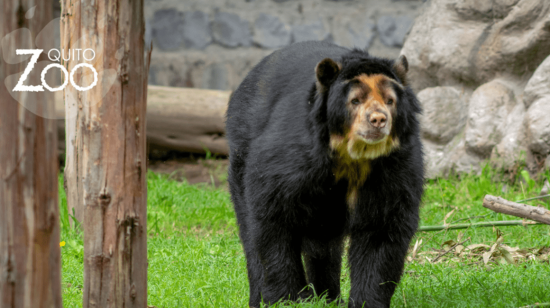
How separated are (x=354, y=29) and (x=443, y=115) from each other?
198 centimetres

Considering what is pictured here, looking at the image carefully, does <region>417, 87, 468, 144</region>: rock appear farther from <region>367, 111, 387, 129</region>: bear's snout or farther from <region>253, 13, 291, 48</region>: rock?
<region>367, 111, 387, 129</region>: bear's snout

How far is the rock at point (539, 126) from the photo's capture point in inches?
235

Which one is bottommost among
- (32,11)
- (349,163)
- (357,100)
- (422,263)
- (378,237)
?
(422,263)

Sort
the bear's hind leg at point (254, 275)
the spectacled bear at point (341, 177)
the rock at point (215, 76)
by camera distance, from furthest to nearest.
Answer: the rock at point (215, 76)
the bear's hind leg at point (254, 275)
the spectacled bear at point (341, 177)

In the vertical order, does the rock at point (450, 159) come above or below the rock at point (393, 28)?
below

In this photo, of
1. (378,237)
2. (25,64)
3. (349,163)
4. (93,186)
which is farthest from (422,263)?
(25,64)

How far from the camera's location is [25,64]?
2.13m

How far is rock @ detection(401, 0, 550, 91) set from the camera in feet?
21.3

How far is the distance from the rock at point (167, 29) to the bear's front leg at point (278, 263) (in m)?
5.50

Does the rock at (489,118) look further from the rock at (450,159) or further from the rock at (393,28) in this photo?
the rock at (393,28)

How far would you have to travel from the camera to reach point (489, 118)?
664cm

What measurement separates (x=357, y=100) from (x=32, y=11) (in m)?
1.78

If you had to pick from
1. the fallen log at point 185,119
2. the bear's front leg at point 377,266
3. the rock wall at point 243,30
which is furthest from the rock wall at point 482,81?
the bear's front leg at point 377,266

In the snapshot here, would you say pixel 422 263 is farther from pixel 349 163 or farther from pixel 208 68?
pixel 208 68
